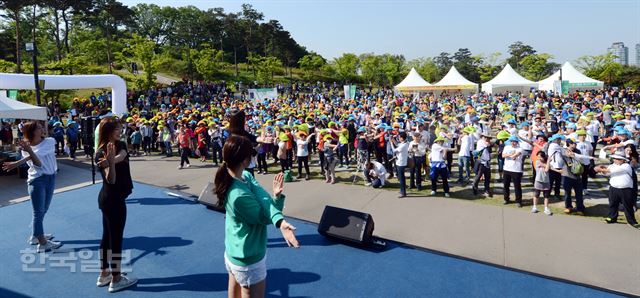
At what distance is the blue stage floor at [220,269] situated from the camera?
470 cm

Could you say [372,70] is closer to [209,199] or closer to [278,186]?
[209,199]

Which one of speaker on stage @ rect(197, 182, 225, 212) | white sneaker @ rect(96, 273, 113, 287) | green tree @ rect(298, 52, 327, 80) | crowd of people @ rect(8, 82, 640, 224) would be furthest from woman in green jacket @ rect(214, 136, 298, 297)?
green tree @ rect(298, 52, 327, 80)

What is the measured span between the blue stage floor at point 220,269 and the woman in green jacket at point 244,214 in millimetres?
2004

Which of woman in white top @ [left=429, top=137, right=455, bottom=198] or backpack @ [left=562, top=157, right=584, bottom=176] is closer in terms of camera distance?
backpack @ [left=562, top=157, right=584, bottom=176]

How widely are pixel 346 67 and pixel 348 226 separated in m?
54.5

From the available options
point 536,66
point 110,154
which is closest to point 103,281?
point 110,154

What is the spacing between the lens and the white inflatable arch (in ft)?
48.0

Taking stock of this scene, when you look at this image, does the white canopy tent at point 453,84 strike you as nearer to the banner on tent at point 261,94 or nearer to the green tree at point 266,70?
the banner on tent at point 261,94

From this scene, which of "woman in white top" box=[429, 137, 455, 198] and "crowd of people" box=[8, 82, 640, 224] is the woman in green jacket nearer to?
"crowd of people" box=[8, 82, 640, 224]

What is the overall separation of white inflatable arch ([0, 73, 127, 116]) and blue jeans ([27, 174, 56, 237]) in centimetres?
1196

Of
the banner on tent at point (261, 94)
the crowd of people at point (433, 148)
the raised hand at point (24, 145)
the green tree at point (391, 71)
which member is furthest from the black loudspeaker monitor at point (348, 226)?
the green tree at point (391, 71)

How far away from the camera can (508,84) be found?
118ft

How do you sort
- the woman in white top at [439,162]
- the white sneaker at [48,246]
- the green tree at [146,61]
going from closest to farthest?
the white sneaker at [48,246], the woman in white top at [439,162], the green tree at [146,61]

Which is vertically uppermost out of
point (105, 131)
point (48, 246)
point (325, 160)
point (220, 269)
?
point (105, 131)
